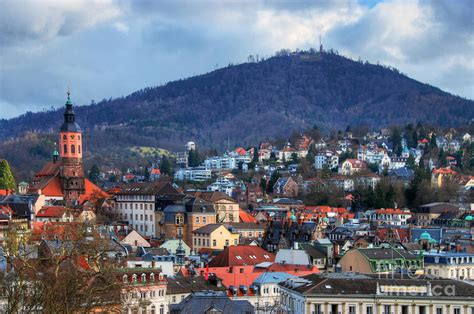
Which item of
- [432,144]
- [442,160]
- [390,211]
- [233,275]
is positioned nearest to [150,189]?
[390,211]

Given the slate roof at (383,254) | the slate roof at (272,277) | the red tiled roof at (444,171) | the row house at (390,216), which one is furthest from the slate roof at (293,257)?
the red tiled roof at (444,171)

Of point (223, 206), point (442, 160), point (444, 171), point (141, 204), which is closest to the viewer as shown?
point (141, 204)

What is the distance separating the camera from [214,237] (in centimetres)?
10519

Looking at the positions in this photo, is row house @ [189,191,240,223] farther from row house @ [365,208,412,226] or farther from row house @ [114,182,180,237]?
row house @ [365,208,412,226]

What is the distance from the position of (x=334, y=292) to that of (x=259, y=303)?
15.4 metres

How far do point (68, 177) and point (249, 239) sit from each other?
30697 millimetres

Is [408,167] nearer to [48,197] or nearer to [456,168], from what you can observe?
[456,168]

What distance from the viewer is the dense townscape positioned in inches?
1882

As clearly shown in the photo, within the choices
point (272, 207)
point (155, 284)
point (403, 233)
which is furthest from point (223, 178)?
point (155, 284)

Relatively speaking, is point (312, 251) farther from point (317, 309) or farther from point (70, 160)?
point (70, 160)

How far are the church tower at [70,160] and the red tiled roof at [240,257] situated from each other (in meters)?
41.8

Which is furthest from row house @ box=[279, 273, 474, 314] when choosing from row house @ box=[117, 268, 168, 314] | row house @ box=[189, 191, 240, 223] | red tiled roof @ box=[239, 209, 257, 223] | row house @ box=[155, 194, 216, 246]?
red tiled roof @ box=[239, 209, 257, 223]

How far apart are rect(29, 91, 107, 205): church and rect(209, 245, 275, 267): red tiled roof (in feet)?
128

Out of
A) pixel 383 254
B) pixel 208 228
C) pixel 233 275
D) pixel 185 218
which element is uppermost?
pixel 185 218
